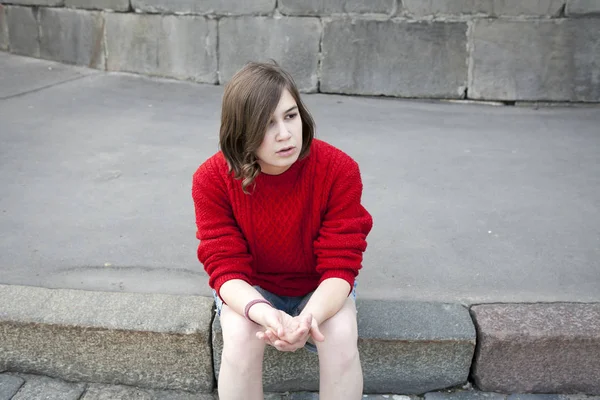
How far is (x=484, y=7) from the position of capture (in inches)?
187

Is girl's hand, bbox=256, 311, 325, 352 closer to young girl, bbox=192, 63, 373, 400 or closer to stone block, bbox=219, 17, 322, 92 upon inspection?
young girl, bbox=192, 63, 373, 400

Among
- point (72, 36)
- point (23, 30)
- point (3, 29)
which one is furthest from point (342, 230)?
point (3, 29)

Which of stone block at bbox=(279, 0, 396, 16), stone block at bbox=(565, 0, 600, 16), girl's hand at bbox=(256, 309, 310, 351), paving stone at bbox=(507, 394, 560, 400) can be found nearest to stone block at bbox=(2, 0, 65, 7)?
stone block at bbox=(279, 0, 396, 16)

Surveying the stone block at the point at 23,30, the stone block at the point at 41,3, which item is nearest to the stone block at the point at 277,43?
the stone block at the point at 41,3

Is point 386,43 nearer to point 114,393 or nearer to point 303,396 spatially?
point 303,396

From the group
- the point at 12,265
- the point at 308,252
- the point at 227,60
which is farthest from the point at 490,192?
the point at 227,60

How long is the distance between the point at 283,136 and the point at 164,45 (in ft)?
13.1

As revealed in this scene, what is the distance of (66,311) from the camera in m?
2.21

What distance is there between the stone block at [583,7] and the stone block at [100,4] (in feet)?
11.8

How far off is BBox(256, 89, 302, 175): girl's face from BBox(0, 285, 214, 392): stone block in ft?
2.21

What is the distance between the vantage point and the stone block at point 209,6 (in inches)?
201

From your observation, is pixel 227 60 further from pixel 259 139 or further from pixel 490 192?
pixel 259 139

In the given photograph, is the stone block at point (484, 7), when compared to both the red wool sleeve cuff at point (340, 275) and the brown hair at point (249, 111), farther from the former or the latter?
the red wool sleeve cuff at point (340, 275)

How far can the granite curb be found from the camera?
84.0 inches
